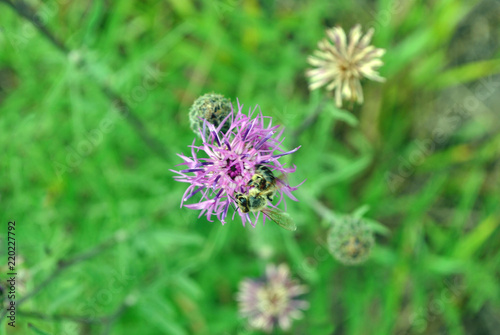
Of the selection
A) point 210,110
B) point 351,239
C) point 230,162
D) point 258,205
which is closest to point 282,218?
point 258,205

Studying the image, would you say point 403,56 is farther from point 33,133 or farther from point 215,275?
point 33,133

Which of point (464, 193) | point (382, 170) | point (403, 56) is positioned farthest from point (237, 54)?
point (464, 193)

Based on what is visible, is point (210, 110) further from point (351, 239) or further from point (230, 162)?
point (351, 239)

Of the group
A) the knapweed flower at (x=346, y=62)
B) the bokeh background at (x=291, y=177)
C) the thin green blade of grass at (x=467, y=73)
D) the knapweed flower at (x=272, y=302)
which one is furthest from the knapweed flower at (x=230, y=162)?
the thin green blade of grass at (x=467, y=73)

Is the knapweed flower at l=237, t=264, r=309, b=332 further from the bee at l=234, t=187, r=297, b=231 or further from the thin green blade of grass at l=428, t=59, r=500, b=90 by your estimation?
the thin green blade of grass at l=428, t=59, r=500, b=90

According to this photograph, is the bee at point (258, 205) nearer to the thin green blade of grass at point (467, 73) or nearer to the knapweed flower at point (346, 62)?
the knapweed flower at point (346, 62)
